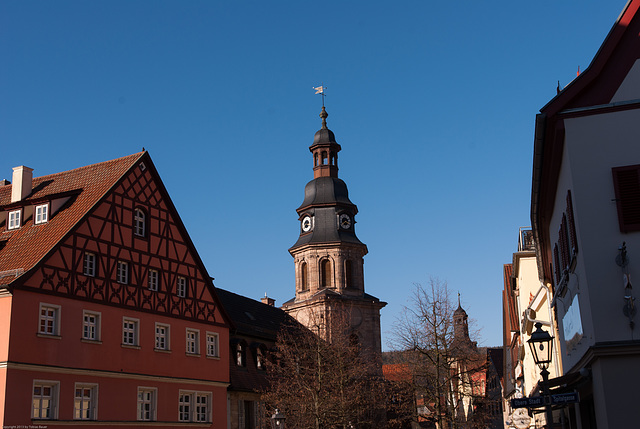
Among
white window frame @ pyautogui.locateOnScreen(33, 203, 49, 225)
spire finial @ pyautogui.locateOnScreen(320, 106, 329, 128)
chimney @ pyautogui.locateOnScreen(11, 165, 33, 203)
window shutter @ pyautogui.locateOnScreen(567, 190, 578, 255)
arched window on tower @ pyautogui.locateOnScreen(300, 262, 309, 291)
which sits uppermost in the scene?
spire finial @ pyautogui.locateOnScreen(320, 106, 329, 128)

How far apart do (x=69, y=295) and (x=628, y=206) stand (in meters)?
19.8

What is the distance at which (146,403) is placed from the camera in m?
29.9

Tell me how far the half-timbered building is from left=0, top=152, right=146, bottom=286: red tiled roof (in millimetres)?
62

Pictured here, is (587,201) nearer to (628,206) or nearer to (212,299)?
(628,206)

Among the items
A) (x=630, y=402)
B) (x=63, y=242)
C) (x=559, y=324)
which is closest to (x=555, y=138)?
(x=630, y=402)

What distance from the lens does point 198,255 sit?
114 ft

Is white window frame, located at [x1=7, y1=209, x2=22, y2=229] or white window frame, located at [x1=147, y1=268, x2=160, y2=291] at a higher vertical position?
white window frame, located at [x1=7, y1=209, x2=22, y2=229]

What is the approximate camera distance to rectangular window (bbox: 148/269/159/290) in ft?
103

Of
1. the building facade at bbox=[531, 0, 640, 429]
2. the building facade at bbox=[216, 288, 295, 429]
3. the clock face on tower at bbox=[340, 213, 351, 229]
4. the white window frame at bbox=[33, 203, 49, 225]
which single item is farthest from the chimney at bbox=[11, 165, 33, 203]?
the clock face on tower at bbox=[340, 213, 351, 229]

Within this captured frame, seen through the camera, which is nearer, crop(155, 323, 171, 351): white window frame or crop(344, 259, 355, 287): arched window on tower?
crop(155, 323, 171, 351): white window frame

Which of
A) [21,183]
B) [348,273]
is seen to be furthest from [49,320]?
[348,273]

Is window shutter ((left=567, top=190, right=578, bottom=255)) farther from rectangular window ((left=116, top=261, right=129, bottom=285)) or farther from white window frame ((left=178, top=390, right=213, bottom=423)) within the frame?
white window frame ((left=178, top=390, right=213, bottom=423))

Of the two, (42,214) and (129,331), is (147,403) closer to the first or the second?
(129,331)

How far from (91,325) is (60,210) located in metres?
4.88
